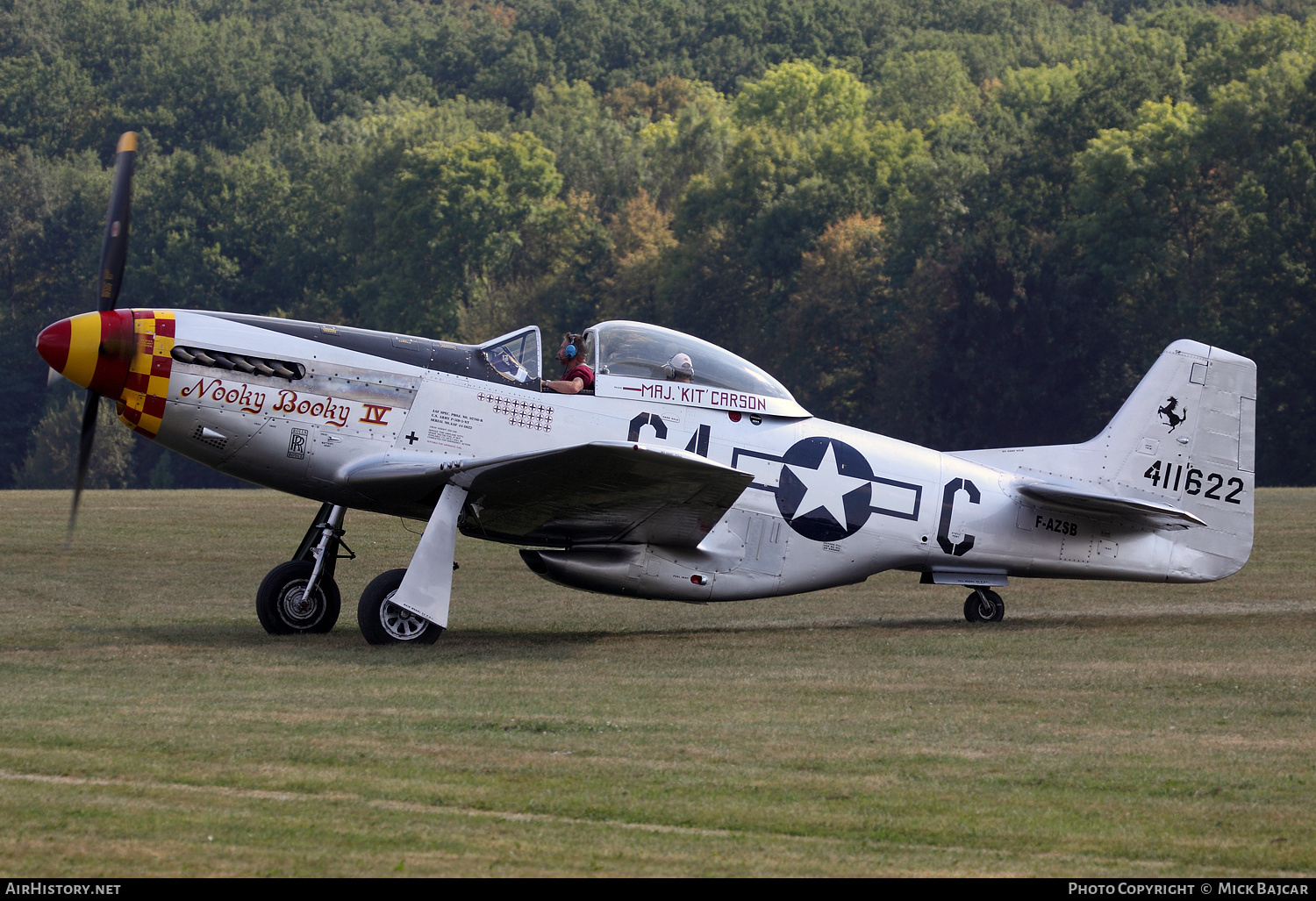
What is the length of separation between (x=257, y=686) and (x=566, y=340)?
423 centimetres

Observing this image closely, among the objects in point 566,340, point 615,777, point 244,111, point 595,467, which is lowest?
point 615,777

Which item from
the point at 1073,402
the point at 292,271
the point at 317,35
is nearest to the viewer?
the point at 1073,402

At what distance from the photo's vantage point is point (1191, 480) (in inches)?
565

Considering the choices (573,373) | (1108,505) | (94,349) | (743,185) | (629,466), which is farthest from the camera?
(743,185)

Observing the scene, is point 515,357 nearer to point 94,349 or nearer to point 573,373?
point 573,373

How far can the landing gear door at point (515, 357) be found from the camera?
12.8 m

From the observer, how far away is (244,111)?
10169 centimetres

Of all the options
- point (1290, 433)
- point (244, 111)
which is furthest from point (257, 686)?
point (244, 111)

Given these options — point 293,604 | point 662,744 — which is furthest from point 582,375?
point 662,744

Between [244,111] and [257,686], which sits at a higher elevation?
[244,111]

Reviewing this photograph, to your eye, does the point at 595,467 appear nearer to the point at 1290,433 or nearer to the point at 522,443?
the point at 522,443

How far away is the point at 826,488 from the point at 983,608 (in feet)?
6.66

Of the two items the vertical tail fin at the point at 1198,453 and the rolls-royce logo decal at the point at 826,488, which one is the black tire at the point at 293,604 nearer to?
the rolls-royce logo decal at the point at 826,488

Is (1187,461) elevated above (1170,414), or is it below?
below
